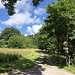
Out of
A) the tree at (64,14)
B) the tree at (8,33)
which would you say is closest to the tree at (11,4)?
the tree at (64,14)

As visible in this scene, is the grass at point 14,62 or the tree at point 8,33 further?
the tree at point 8,33

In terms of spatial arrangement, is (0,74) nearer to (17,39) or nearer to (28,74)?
(28,74)

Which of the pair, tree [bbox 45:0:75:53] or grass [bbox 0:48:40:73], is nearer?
grass [bbox 0:48:40:73]

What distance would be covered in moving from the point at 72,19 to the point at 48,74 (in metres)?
6.70

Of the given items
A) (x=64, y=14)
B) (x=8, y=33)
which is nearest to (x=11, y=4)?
(x=64, y=14)

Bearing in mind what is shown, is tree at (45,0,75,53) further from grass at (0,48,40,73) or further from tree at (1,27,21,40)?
tree at (1,27,21,40)

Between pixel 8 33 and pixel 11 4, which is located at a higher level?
pixel 8 33

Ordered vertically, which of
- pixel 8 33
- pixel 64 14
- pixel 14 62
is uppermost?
pixel 8 33

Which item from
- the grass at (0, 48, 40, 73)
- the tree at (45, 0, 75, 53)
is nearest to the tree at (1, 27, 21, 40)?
the grass at (0, 48, 40, 73)

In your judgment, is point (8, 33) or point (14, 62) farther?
point (8, 33)

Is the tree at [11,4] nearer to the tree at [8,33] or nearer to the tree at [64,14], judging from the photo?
the tree at [64,14]

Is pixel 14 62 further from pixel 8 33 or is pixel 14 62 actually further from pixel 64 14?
pixel 8 33

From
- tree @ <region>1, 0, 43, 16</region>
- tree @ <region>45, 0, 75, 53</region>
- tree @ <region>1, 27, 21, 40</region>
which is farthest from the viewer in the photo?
tree @ <region>1, 27, 21, 40</region>

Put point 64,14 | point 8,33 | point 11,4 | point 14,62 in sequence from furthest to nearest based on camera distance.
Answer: point 8,33 → point 14,62 → point 64,14 → point 11,4
